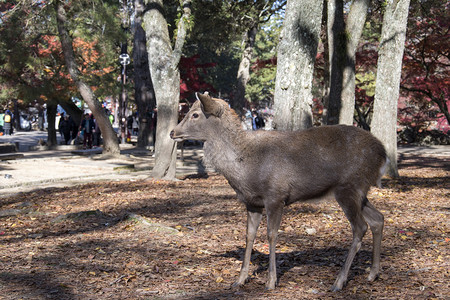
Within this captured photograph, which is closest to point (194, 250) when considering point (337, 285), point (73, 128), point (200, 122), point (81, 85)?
point (200, 122)

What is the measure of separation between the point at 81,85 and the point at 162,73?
8122mm

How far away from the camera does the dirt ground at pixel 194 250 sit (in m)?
5.23

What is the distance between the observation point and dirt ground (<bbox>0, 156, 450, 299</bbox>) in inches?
206

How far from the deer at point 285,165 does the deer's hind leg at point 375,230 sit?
11mm

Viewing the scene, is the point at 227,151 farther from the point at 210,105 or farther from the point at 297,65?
the point at 297,65

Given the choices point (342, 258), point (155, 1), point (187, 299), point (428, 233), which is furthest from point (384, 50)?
point (187, 299)

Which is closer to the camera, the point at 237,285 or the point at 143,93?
the point at 237,285

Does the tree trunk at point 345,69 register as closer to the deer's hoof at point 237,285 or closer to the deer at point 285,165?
the deer at point 285,165

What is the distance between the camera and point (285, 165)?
5277 mm

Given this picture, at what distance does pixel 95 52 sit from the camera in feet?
81.6

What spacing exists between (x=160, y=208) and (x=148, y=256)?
11.3ft

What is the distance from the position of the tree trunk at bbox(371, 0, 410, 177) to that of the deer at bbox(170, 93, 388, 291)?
348 inches

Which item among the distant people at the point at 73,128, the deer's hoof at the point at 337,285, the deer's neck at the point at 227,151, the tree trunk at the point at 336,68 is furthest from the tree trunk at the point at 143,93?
the deer's hoof at the point at 337,285

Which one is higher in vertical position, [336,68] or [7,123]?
[336,68]
